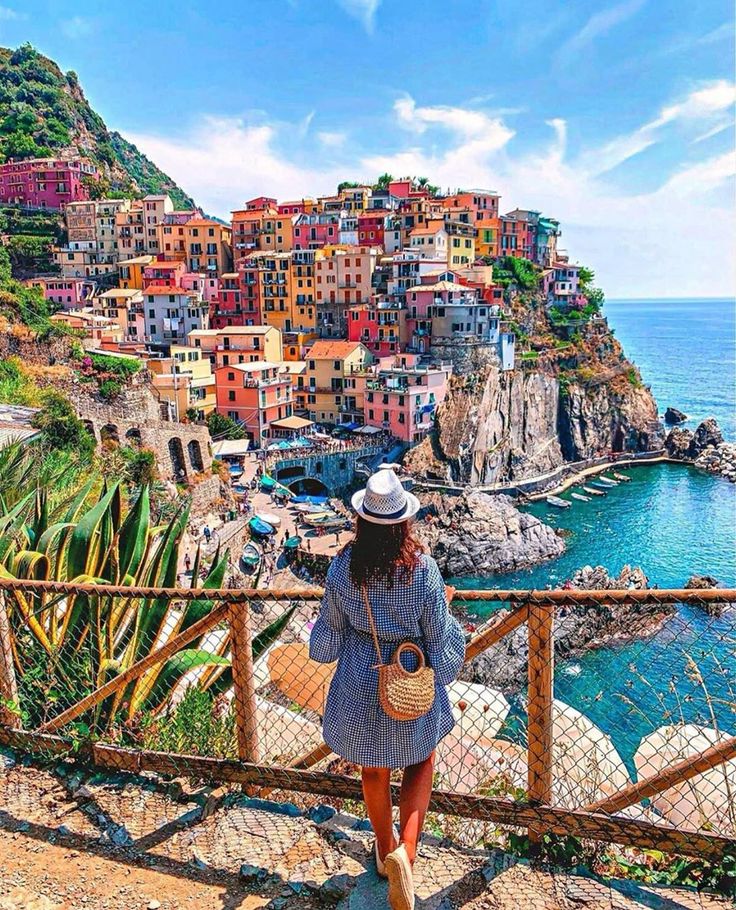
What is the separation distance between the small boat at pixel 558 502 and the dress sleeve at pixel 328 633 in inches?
1670

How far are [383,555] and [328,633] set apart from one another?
1.29ft

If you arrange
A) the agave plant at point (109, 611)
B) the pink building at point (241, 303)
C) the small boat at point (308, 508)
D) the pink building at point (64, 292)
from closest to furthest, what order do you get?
the agave plant at point (109, 611), the small boat at point (308, 508), the pink building at point (64, 292), the pink building at point (241, 303)

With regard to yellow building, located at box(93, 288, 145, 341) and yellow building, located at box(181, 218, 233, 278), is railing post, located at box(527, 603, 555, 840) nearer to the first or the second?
yellow building, located at box(93, 288, 145, 341)

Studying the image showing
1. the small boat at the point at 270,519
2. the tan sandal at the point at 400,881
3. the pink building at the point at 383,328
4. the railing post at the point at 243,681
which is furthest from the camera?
the pink building at the point at 383,328

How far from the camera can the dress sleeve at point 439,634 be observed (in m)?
2.53

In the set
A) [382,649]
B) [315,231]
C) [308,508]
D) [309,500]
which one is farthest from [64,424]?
[315,231]

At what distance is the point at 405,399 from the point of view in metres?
43.2

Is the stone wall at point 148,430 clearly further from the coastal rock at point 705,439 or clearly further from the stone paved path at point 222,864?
the coastal rock at point 705,439

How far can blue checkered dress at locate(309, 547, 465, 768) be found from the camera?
2508mm

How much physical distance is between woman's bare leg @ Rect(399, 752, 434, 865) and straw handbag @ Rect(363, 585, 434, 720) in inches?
11.1

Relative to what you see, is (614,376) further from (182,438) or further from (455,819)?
(455,819)

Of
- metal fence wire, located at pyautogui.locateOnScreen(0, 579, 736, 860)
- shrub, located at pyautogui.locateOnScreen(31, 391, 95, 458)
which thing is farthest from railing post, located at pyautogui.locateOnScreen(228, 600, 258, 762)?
shrub, located at pyautogui.locateOnScreen(31, 391, 95, 458)

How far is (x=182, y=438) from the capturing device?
3281cm

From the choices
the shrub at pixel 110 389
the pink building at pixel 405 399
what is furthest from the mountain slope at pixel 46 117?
the shrub at pixel 110 389
